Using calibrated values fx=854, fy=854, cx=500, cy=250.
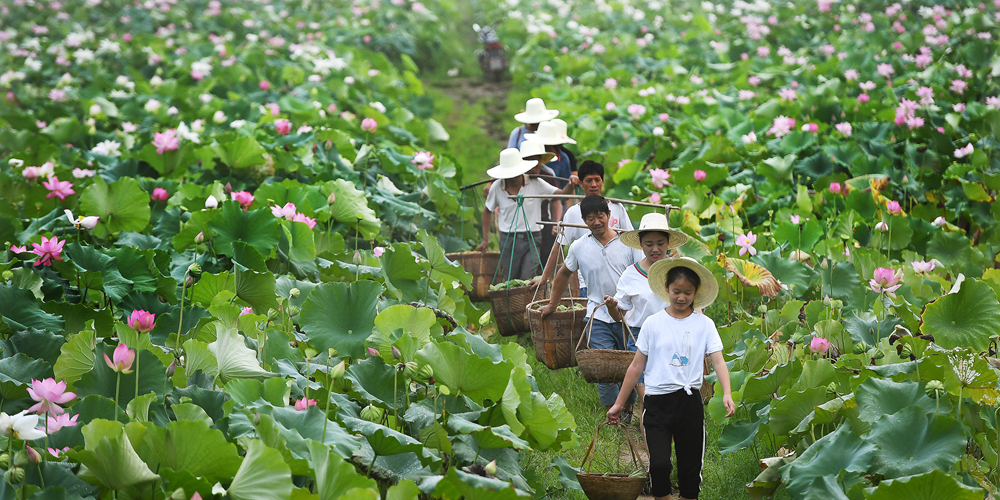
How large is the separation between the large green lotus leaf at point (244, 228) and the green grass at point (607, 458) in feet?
4.98

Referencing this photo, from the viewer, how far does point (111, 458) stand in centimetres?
209

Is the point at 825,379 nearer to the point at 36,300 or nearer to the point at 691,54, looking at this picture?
the point at 36,300

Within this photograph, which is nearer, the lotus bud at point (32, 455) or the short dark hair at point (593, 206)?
the lotus bud at point (32, 455)

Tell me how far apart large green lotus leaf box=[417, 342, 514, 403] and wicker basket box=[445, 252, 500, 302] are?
2528 millimetres

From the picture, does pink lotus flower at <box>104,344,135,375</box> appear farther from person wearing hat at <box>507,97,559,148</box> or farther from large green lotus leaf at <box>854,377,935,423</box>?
person wearing hat at <box>507,97,559,148</box>

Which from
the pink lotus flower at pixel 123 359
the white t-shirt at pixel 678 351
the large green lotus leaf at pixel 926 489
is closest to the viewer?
the large green lotus leaf at pixel 926 489

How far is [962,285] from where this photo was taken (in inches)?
131

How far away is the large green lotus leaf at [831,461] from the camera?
8.36 feet

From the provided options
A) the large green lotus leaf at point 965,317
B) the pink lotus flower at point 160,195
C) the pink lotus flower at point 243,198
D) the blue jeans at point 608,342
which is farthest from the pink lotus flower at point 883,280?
the pink lotus flower at point 160,195

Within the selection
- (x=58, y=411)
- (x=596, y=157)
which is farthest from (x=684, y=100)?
(x=58, y=411)

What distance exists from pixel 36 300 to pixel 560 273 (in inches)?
83.9

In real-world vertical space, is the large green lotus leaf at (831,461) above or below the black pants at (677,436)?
above

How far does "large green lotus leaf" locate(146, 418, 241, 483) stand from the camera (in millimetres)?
2176

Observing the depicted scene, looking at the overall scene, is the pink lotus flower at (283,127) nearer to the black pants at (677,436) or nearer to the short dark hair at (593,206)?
the short dark hair at (593,206)
